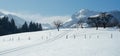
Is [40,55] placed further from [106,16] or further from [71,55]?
[106,16]

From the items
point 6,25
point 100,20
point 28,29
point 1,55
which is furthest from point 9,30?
point 1,55

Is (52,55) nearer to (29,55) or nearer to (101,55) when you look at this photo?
(29,55)

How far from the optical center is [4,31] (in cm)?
10844

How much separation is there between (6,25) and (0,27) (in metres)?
8.65

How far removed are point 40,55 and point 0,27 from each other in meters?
89.1

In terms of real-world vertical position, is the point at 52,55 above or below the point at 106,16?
below

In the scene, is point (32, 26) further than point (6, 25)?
Yes

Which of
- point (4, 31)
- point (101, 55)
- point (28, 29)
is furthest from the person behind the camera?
point (28, 29)

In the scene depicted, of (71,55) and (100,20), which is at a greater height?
(100,20)

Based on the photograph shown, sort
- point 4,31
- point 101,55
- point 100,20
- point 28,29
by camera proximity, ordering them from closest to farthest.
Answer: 1. point 101,55
2. point 100,20
3. point 4,31
4. point 28,29

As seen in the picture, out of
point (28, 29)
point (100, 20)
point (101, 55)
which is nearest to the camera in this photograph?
point (101, 55)

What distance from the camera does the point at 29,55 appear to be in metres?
22.5

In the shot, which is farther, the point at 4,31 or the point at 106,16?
the point at 4,31

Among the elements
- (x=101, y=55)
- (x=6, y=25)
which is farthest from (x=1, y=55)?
(x=6, y=25)
